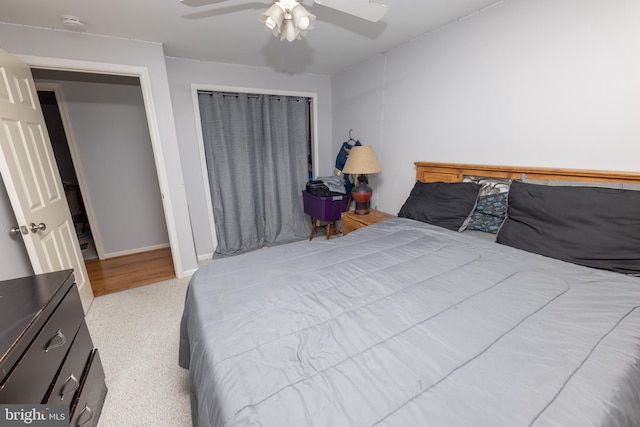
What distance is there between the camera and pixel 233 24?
2111 mm

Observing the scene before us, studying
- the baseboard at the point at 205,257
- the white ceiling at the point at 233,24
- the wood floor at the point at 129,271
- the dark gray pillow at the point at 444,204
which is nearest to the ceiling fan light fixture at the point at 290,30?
the white ceiling at the point at 233,24

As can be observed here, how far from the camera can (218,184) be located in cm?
326

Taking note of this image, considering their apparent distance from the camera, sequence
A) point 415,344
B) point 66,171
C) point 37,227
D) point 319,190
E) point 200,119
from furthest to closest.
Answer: point 66,171, point 319,190, point 200,119, point 37,227, point 415,344

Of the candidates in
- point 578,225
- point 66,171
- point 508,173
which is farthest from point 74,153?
point 578,225

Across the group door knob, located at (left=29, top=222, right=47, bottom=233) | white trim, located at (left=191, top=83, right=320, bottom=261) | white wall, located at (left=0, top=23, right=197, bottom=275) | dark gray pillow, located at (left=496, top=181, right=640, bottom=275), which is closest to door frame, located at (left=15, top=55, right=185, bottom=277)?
white wall, located at (left=0, top=23, right=197, bottom=275)

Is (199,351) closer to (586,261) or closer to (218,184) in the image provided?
(586,261)

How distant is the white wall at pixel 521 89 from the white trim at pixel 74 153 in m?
3.58

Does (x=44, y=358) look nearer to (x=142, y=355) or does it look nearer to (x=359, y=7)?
(x=142, y=355)

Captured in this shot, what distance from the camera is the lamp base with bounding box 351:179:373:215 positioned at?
9.59 ft

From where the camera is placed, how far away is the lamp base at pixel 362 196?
2.92 metres

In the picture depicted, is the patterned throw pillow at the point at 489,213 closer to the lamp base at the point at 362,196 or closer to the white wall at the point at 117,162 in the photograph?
the lamp base at the point at 362,196

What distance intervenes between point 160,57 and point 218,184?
1.40 metres

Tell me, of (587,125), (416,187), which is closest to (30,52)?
(416,187)

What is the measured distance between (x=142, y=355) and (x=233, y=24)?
258 cm
